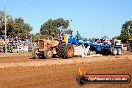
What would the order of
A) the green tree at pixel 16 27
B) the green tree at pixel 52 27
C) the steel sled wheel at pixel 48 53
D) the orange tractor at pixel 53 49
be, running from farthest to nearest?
the green tree at pixel 52 27
the green tree at pixel 16 27
the orange tractor at pixel 53 49
the steel sled wheel at pixel 48 53

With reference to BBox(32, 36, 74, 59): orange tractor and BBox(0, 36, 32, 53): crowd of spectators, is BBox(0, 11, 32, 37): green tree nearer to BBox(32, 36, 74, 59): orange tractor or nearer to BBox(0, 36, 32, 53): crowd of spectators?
BBox(0, 36, 32, 53): crowd of spectators

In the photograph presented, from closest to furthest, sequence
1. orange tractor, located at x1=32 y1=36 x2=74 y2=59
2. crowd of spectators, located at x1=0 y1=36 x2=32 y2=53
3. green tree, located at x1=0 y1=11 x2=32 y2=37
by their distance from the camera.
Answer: orange tractor, located at x1=32 y1=36 x2=74 y2=59
crowd of spectators, located at x1=0 y1=36 x2=32 y2=53
green tree, located at x1=0 y1=11 x2=32 y2=37

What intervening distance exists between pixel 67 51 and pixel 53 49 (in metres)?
1.16

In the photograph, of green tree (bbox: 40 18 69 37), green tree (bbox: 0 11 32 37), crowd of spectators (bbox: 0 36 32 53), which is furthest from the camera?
green tree (bbox: 40 18 69 37)

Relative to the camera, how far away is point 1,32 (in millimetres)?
53406

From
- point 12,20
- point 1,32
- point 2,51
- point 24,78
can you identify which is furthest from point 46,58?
point 12,20

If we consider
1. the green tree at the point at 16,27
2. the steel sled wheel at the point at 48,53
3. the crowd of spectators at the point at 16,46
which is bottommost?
the steel sled wheel at the point at 48,53

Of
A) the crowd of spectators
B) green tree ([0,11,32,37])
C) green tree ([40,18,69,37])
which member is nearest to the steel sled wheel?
the crowd of spectators

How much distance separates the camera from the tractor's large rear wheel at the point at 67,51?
80.2 ft

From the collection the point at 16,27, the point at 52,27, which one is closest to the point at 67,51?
the point at 16,27

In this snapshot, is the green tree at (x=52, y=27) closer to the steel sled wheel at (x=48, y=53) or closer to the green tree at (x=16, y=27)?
the green tree at (x=16, y=27)

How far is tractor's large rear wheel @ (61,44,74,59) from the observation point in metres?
24.4

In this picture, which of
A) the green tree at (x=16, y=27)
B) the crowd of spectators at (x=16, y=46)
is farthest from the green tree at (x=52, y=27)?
the crowd of spectators at (x=16, y=46)

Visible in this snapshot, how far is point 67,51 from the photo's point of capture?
24.7 m
